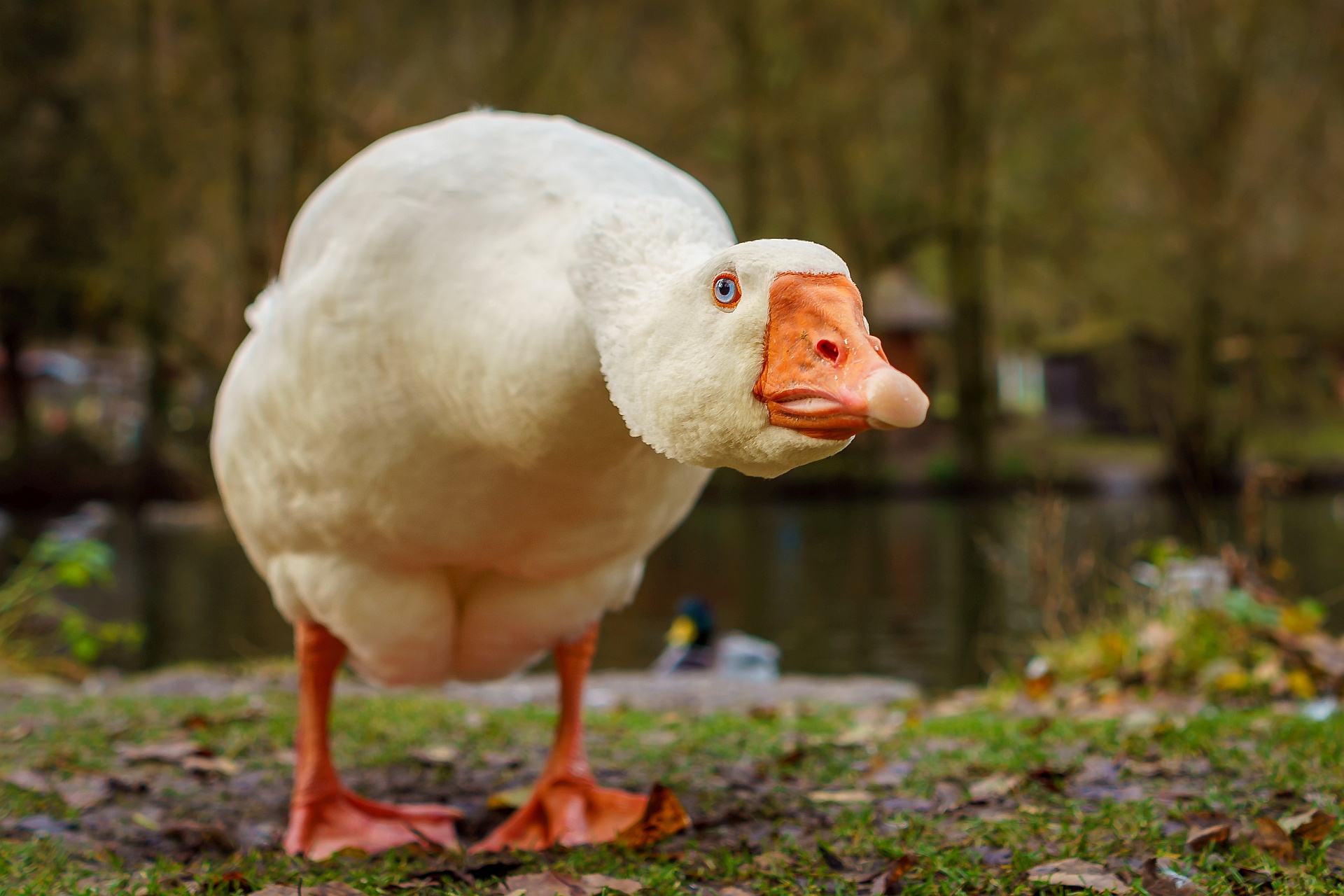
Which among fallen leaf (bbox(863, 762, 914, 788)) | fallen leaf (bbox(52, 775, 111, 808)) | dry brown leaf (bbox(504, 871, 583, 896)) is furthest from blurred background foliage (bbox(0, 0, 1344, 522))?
dry brown leaf (bbox(504, 871, 583, 896))

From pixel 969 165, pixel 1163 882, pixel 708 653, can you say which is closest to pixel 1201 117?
pixel 969 165

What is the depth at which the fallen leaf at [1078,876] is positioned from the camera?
2469 millimetres

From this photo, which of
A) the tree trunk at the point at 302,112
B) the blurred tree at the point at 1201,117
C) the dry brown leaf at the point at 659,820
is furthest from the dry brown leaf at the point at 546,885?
the blurred tree at the point at 1201,117

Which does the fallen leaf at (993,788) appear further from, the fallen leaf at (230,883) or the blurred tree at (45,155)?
the blurred tree at (45,155)

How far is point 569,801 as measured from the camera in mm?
3422

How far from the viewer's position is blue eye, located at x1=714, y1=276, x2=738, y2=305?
2.08 metres

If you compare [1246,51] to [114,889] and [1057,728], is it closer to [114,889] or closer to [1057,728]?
[1057,728]

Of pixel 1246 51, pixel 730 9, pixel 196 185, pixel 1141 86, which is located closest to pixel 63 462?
pixel 196 185

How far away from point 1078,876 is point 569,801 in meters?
1.47

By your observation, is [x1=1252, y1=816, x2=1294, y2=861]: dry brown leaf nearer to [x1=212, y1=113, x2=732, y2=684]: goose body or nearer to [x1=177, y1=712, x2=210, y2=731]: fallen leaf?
[x1=212, y1=113, x2=732, y2=684]: goose body

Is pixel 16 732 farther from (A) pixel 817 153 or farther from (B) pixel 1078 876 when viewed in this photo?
(A) pixel 817 153

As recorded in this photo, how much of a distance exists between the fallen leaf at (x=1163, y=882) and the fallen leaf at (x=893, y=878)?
0.49 meters

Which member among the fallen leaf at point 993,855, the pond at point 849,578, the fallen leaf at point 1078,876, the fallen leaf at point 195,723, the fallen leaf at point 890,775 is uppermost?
the fallen leaf at point 1078,876

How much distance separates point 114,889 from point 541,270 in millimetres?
1667
